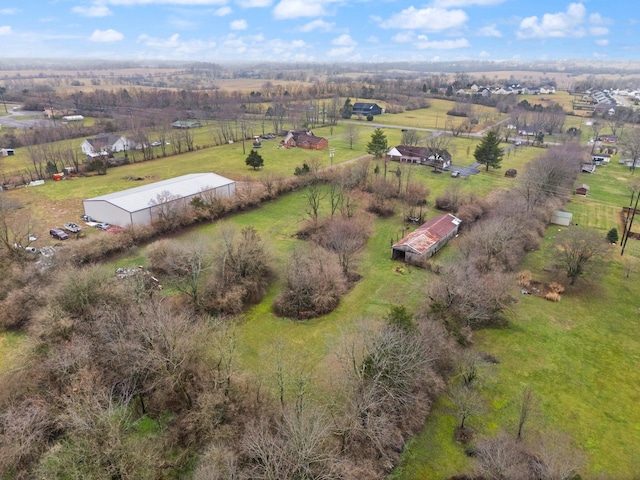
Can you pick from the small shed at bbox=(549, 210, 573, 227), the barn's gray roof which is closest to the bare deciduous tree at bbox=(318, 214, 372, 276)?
the barn's gray roof

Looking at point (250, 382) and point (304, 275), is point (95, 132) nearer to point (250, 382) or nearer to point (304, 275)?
point (304, 275)

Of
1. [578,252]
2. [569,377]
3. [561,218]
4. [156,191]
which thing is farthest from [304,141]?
[569,377]

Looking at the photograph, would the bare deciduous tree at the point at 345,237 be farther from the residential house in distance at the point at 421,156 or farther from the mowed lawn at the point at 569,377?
the residential house in distance at the point at 421,156

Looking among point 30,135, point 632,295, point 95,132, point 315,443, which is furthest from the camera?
point 95,132

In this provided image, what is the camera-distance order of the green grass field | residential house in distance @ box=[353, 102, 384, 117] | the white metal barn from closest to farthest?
1. the green grass field
2. the white metal barn
3. residential house in distance @ box=[353, 102, 384, 117]

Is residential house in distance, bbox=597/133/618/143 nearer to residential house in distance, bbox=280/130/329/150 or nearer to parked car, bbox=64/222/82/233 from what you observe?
residential house in distance, bbox=280/130/329/150

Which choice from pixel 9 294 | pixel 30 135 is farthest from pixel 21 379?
pixel 30 135

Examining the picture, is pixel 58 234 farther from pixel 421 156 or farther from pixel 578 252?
pixel 421 156

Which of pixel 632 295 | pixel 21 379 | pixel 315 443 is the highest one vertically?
pixel 315 443
